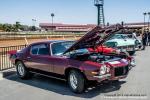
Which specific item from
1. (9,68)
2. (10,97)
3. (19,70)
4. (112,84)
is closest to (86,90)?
(112,84)

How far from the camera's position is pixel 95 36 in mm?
8883

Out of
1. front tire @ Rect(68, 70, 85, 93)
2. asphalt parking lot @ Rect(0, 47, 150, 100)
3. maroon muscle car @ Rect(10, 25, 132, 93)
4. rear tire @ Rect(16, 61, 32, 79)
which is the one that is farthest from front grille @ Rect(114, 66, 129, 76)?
rear tire @ Rect(16, 61, 32, 79)

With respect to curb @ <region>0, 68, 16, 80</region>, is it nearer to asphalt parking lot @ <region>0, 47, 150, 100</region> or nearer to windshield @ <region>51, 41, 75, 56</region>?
asphalt parking lot @ <region>0, 47, 150, 100</region>

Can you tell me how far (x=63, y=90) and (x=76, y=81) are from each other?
2.40 feet

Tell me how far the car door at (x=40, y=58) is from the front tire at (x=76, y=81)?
3.27 feet

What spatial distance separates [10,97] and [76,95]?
1825 millimetres

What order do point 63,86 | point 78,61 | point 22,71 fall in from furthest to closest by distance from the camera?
point 22,71 → point 63,86 → point 78,61

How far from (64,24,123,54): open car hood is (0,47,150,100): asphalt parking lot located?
1.30 m

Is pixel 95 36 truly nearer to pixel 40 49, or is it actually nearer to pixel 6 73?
pixel 40 49

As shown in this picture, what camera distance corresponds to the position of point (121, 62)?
8562 millimetres

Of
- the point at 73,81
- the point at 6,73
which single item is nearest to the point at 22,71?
the point at 6,73

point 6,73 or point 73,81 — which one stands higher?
point 73,81

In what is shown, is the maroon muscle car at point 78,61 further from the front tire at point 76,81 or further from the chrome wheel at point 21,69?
the chrome wheel at point 21,69

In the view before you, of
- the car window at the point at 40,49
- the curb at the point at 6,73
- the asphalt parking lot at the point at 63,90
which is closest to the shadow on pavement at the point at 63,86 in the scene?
the asphalt parking lot at the point at 63,90
